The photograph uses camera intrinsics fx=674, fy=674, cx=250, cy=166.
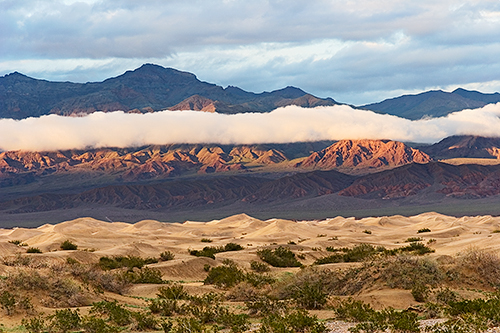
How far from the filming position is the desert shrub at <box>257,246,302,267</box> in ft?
130

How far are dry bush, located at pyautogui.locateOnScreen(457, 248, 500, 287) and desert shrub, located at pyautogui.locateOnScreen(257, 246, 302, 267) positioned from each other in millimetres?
13834

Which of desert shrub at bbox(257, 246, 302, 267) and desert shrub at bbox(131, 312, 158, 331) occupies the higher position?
desert shrub at bbox(131, 312, 158, 331)

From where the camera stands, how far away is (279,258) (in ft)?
132

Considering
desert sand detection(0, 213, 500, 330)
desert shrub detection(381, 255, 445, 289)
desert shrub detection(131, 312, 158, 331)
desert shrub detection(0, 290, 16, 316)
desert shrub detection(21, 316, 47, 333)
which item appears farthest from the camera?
desert sand detection(0, 213, 500, 330)

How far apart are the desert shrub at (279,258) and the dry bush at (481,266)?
13834mm

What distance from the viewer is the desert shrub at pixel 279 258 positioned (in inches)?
1564

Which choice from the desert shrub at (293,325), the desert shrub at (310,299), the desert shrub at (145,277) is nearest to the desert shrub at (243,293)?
the desert shrub at (310,299)

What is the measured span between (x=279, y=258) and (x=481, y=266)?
613 inches

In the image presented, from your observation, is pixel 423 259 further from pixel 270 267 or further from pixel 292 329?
pixel 270 267

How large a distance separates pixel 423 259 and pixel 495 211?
13821 cm

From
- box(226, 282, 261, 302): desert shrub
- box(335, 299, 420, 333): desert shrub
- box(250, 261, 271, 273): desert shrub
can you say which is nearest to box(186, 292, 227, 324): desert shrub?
box(226, 282, 261, 302): desert shrub

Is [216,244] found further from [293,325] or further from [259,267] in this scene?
[293,325]

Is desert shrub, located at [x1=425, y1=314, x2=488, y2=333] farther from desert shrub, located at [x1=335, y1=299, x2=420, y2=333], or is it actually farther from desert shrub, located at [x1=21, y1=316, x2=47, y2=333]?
desert shrub, located at [x1=21, y1=316, x2=47, y2=333]

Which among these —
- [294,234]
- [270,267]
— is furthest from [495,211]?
[270,267]
